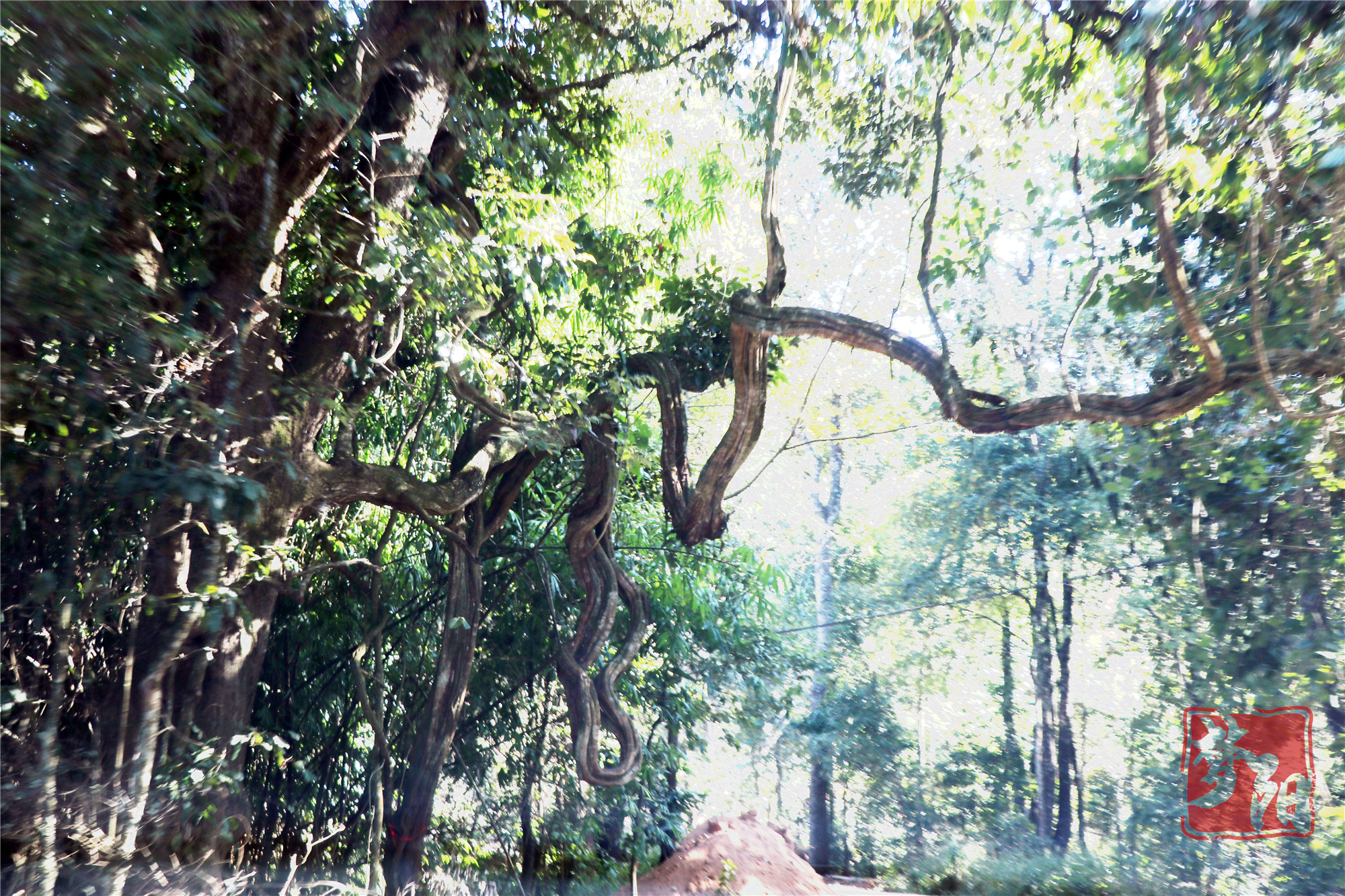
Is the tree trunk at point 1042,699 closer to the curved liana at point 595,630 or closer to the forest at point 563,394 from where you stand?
the forest at point 563,394

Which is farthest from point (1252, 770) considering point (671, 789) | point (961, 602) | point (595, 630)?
point (595, 630)

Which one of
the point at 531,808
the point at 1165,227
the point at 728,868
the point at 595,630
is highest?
the point at 1165,227

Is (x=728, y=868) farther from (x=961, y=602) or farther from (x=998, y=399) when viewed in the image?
(x=961, y=602)

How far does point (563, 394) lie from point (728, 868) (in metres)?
3.08

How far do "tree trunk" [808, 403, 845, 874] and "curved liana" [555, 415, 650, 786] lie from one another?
3.90m

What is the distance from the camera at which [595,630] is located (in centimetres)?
388

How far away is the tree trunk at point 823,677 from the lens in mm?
9266

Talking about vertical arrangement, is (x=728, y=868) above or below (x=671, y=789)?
below

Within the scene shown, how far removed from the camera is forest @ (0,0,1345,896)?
210 cm

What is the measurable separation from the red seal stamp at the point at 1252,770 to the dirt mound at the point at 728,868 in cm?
281

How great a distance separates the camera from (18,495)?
82.0 inches

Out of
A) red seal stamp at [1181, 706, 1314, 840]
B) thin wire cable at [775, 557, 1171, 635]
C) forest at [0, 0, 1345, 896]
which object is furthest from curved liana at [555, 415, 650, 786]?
red seal stamp at [1181, 706, 1314, 840]

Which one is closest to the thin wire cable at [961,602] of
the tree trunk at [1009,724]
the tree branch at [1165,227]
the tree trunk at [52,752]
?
the tree trunk at [1009,724]

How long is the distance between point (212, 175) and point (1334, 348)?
3544 mm
